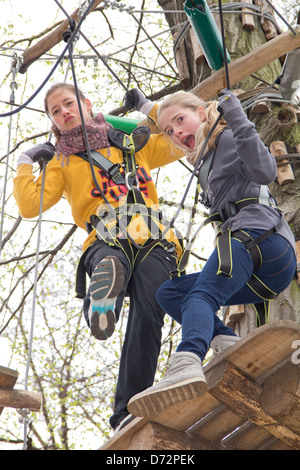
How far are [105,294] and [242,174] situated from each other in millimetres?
784

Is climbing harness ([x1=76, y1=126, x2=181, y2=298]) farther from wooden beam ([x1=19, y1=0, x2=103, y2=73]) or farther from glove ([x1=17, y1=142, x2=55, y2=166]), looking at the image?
wooden beam ([x1=19, y1=0, x2=103, y2=73])

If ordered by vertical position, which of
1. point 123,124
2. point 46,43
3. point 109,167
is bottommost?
point 109,167

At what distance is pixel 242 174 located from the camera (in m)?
2.76

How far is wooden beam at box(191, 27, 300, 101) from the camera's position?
11.2ft

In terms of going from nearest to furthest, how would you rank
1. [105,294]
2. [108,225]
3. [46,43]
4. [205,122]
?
[105,294], [205,122], [108,225], [46,43]

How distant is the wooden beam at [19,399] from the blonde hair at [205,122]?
1246 millimetres

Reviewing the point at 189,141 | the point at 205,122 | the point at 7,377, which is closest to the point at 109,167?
the point at 189,141

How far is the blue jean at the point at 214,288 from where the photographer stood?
7.65ft

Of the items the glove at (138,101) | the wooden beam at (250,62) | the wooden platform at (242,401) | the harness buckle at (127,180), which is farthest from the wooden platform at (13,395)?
the wooden beam at (250,62)

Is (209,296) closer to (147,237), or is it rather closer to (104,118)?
(147,237)

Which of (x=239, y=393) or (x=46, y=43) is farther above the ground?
(x=46, y=43)

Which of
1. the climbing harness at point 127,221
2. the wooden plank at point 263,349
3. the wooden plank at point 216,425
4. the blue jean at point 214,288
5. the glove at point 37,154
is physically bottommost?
the wooden plank at point 216,425

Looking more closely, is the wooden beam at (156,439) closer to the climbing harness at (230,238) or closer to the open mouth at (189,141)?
the climbing harness at (230,238)

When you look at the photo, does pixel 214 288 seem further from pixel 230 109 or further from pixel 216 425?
pixel 230 109
